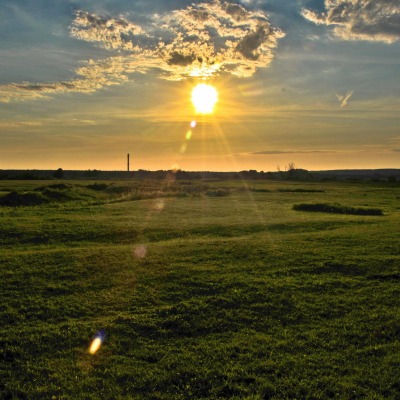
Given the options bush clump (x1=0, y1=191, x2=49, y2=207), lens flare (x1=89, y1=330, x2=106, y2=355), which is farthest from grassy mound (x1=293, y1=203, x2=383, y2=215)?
lens flare (x1=89, y1=330, x2=106, y2=355)

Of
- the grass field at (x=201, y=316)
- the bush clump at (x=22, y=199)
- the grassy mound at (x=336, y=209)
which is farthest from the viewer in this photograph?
the bush clump at (x=22, y=199)

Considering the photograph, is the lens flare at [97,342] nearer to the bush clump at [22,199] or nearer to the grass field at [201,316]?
the grass field at [201,316]

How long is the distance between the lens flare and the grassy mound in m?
29.9

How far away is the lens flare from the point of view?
10.1 metres

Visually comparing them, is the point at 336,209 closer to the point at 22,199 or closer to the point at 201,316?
the point at 201,316

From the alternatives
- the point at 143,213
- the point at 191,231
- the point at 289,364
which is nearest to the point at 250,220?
the point at 191,231

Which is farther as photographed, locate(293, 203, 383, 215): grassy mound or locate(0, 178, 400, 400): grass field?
locate(293, 203, 383, 215): grassy mound

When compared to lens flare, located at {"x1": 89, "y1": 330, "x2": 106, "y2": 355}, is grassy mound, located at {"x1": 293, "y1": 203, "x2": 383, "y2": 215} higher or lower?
higher

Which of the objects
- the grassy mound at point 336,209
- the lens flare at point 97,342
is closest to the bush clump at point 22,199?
the grassy mound at point 336,209

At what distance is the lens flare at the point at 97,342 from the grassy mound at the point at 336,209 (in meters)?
29.9

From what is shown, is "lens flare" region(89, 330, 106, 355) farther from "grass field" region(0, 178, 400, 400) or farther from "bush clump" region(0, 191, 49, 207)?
"bush clump" region(0, 191, 49, 207)

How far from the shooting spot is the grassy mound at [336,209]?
119 ft

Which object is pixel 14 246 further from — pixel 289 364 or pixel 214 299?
pixel 289 364

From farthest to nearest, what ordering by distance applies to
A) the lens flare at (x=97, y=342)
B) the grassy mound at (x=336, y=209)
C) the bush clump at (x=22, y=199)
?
the bush clump at (x=22, y=199) → the grassy mound at (x=336, y=209) → the lens flare at (x=97, y=342)
